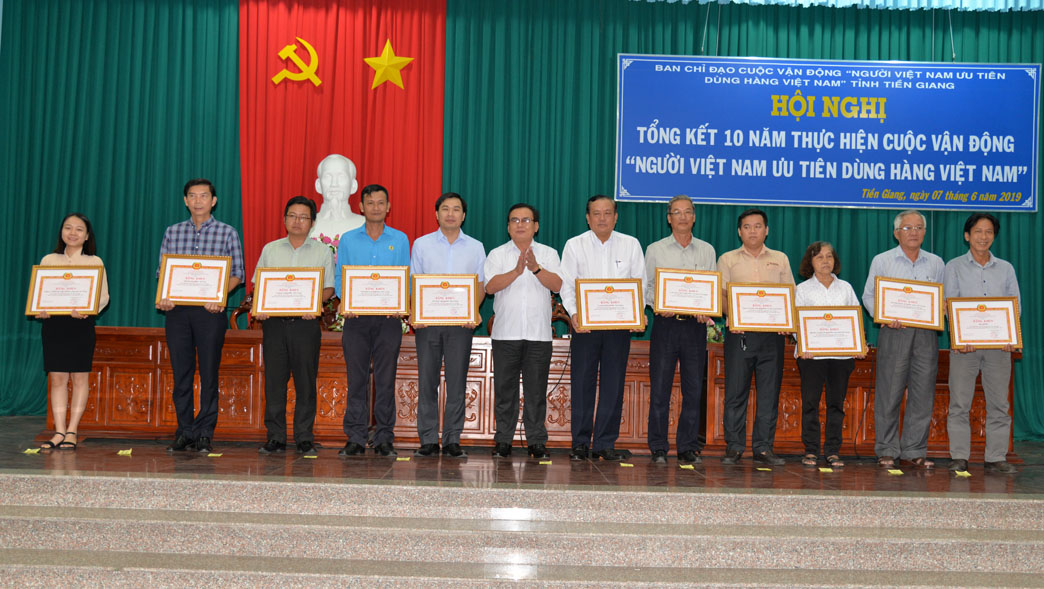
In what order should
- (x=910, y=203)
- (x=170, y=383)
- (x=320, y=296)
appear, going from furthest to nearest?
(x=910, y=203), (x=170, y=383), (x=320, y=296)

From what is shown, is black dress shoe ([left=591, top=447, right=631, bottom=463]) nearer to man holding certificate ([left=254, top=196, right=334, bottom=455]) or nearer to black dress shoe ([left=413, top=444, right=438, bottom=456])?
black dress shoe ([left=413, top=444, right=438, bottom=456])

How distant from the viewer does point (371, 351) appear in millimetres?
4777

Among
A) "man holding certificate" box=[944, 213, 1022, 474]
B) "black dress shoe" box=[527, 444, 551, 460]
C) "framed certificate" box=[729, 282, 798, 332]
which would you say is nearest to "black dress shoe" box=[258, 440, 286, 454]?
"black dress shoe" box=[527, 444, 551, 460]

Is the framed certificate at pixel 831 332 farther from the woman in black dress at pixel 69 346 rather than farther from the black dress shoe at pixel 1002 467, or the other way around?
the woman in black dress at pixel 69 346

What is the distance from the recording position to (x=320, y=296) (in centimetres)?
471

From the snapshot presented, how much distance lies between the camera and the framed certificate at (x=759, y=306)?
479 centimetres

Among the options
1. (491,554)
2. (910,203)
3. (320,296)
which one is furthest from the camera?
(910,203)

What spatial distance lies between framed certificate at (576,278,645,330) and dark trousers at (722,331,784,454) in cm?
64

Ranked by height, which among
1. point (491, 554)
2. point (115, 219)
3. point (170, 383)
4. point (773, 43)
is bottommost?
point (491, 554)

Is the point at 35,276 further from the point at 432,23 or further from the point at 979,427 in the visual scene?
the point at 979,427

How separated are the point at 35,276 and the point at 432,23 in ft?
12.2

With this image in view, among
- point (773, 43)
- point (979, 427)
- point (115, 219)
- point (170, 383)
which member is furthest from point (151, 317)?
point (979, 427)

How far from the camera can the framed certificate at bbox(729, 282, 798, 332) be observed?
4789 mm

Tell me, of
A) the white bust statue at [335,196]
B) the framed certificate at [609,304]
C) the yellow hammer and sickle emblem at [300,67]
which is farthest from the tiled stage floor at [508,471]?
the yellow hammer and sickle emblem at [300,67]
